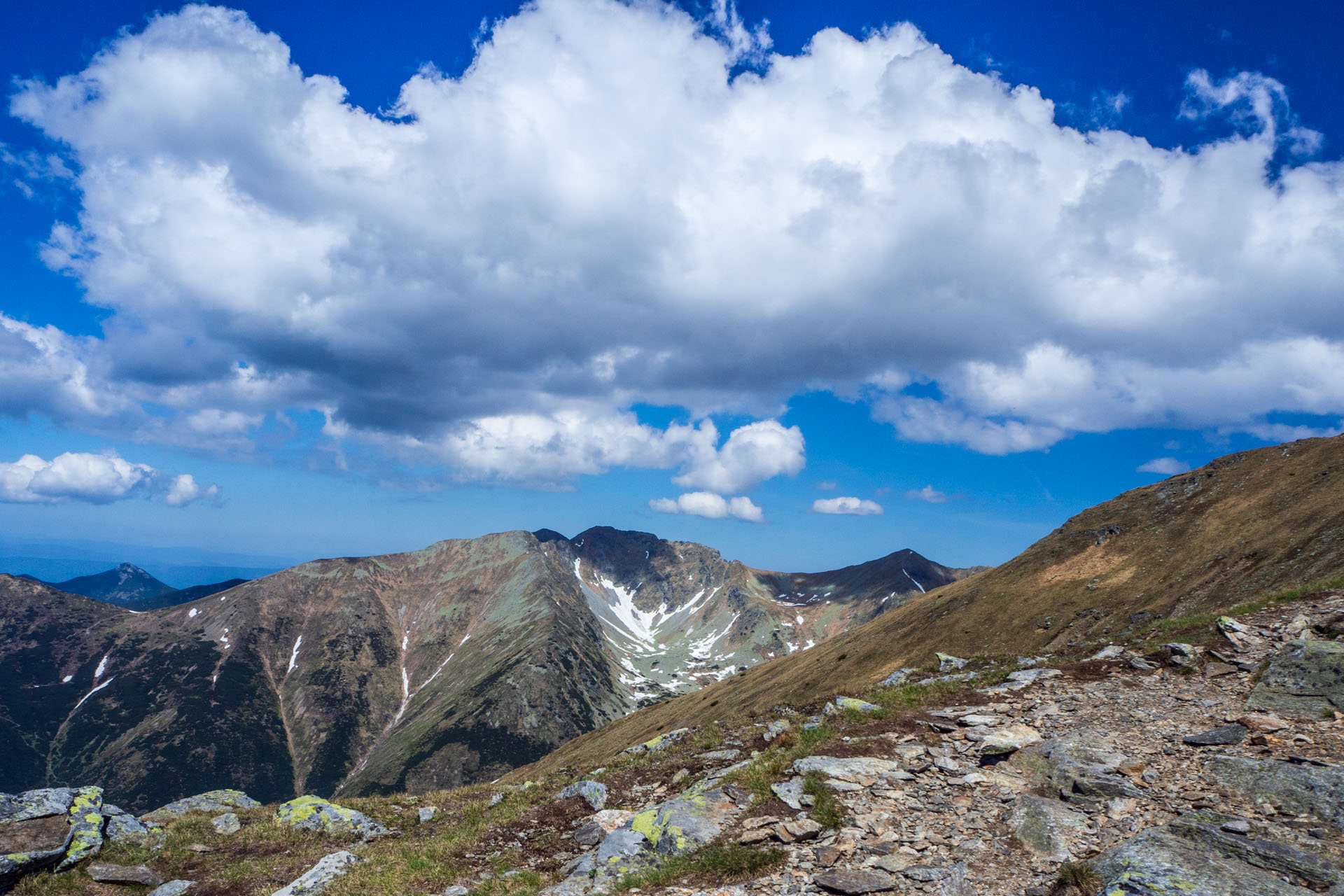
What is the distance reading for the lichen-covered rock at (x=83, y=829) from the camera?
17625 millimetres

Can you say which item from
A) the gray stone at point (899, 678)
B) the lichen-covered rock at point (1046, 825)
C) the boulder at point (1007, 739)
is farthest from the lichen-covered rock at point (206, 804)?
the gray stone at point (899, 678)

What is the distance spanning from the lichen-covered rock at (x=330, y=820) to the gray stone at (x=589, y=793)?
6196 mm

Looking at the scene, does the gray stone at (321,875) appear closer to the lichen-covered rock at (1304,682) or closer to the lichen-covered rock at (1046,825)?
the lichen-covered rock at (1046,825)

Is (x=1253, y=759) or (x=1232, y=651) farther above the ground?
(x=1232, y=651)

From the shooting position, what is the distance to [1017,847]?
36.5 ft

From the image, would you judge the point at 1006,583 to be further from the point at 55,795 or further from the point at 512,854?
the point at 55,795

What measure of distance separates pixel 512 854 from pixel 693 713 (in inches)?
3487

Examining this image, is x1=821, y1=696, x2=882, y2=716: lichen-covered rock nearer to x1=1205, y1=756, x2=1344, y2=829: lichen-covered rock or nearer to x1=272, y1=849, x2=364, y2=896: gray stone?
x1=1205, y1=756, x2=1344, y2=829: lichen-covered rock

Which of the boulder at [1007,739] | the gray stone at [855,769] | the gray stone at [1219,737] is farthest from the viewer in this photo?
the boulder at [1007,739]

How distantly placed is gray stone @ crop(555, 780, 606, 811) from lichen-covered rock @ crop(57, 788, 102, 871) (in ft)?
45.9

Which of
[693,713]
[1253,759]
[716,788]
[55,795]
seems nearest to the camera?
[1253,759]

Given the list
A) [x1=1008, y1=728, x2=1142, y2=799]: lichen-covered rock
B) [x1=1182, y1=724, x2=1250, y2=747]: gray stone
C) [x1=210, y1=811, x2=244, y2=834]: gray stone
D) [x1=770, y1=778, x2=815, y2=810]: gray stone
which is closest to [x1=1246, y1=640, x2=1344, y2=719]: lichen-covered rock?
[x1=1182, y1=724, x2=1250, y2=747]: gray stone

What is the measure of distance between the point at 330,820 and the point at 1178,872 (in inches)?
924

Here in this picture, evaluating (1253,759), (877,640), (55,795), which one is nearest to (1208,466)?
(877,640)
